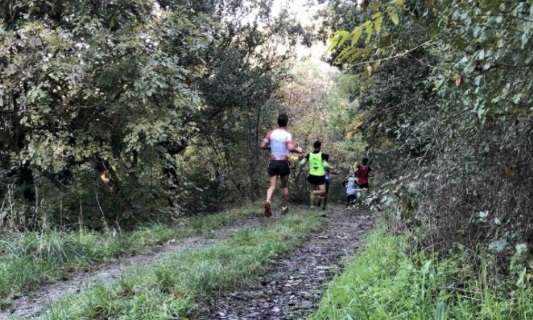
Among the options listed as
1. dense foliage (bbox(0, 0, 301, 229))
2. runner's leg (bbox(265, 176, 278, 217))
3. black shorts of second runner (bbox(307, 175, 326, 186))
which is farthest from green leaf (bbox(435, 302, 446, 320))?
black shorts of second runner (bbox(307, 175, 326, 186))

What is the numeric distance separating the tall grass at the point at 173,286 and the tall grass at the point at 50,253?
3.50 ft

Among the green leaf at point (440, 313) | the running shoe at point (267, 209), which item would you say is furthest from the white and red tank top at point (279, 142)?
the green leaf at point (440, 313)

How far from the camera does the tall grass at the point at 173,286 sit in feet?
12.4

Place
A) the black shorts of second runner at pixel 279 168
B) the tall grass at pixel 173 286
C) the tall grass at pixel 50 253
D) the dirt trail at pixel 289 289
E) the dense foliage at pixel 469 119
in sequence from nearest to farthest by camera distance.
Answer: the dense foliage at pixel 469 119
the tall grass at pixel 173 286
the dirt trail at pixel 289 289
the tall grass at pixel 50 253
the black shorts of second runner at pixel 279 168

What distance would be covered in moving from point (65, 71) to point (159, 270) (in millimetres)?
4275

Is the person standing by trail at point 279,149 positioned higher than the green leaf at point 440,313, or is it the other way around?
the person standing by trail at point 279,149

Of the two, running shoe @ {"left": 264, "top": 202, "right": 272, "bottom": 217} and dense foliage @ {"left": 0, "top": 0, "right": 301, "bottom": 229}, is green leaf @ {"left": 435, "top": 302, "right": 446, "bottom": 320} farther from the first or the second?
running shoe @ {"left": 264, "top": 202, "right": 272, "bottom": 217}

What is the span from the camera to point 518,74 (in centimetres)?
308

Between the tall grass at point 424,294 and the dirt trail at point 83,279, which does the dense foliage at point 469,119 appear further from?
the dirt trail at point 83,279

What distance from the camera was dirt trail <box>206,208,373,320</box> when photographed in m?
4.01

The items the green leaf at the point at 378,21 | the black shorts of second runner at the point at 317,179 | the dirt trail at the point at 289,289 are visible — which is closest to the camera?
the green leaf at the point at 378,21

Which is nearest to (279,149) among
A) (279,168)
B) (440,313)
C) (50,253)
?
(279,168)

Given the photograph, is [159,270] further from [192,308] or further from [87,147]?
[87,147]

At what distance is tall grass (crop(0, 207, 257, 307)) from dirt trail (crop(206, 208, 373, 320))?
7.08 ft
